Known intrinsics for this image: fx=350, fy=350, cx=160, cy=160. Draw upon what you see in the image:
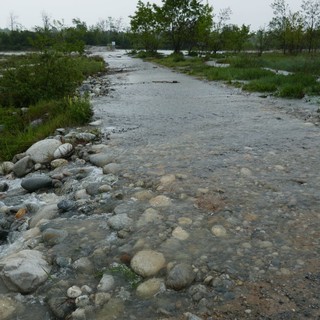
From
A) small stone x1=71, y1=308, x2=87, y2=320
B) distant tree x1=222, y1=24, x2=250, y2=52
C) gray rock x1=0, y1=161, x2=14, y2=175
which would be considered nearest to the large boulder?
gray rock x1=0, y1=161, x2=14, y2=175

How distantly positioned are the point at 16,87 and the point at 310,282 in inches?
341

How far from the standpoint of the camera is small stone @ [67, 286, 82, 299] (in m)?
2.17

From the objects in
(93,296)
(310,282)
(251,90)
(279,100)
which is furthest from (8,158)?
(251,90)

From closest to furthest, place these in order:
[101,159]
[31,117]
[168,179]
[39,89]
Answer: [168,179]
[101,159]
[31,117]
[39,89]

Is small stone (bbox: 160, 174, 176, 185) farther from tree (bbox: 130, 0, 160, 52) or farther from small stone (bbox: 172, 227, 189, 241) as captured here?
tree (bbox: 130, 0, 160, 52)

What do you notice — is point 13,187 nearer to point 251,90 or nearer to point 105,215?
point 105,215

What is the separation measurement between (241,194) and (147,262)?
1.39 meters

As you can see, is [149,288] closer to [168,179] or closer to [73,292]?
[73,292]

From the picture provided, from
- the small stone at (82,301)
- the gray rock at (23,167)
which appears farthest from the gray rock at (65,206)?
the gray rock at (23,167)

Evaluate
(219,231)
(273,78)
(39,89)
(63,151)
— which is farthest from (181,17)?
(219,231)

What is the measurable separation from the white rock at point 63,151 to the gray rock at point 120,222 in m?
2.25

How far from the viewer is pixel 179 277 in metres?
2.23

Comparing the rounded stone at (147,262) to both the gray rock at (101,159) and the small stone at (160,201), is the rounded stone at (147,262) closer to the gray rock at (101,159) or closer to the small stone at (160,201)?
the small stone at (160,201)

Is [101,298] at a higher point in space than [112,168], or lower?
lower
